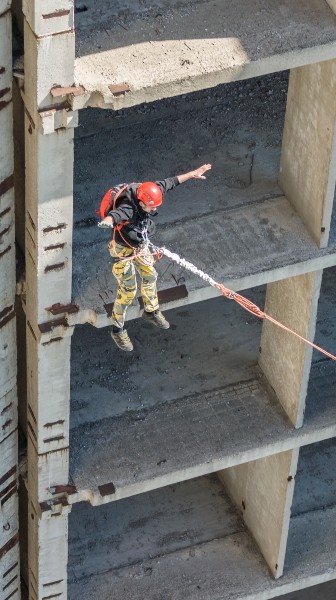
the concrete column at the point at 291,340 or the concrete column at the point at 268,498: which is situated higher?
the concrete column at the point at 291,340

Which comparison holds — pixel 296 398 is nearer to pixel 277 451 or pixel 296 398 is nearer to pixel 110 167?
pixel 277 451

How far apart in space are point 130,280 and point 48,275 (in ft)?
2.26

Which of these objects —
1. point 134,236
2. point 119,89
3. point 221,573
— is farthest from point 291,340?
point 119,89

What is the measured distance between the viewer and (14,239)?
14.5 metres

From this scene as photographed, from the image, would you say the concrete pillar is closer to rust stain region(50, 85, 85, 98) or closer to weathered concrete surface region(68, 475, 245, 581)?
rust stain region(50, 85, 85, 98)

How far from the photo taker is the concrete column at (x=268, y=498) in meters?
17.3

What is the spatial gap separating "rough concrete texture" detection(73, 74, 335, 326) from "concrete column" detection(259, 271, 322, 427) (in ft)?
2.18

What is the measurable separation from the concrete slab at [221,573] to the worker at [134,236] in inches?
160

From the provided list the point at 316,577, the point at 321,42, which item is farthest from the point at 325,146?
the point at 316,577

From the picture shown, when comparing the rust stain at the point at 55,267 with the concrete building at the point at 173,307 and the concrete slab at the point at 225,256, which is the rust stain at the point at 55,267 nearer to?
the concrete building at the point at 173,307

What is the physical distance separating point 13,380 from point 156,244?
1.86m

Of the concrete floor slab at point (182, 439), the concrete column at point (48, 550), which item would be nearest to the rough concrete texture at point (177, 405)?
the concrete floor slab at point (182, 439)

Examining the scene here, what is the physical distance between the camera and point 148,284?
14.3 metres

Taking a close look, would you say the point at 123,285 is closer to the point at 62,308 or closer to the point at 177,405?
the point at 62,308
